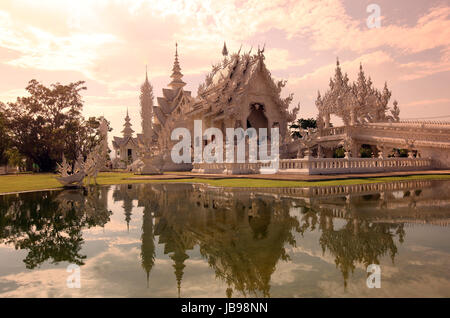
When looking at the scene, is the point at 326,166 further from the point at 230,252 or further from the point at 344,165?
the point at 230,252

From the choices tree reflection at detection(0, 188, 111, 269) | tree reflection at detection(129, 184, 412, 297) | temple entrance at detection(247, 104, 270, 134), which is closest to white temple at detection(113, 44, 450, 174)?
temple entrance at detection(247, 104, 270, 134)

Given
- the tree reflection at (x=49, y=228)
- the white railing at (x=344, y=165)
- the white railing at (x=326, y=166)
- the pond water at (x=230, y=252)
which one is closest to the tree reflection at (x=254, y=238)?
the pond water at (x=230, y=252)

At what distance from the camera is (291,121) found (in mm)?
30688

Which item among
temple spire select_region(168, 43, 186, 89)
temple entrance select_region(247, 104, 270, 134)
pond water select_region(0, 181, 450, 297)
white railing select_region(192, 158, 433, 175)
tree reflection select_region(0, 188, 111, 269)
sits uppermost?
temple spire select_region(168, 43, 186, 89)

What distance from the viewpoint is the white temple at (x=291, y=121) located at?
19056 millimetres

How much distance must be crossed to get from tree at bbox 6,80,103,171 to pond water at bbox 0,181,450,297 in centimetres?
3560

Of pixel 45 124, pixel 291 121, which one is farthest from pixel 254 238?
pixel 45 124

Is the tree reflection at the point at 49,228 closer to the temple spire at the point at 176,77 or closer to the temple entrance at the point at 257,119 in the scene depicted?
the temple entrance at the point at 257,119

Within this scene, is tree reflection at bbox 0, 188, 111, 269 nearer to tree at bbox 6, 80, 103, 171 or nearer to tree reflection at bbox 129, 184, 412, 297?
tree reflection at bbox 129, 184, 412, 297

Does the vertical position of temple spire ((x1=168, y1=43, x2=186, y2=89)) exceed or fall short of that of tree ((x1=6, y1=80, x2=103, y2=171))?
it exceeds it

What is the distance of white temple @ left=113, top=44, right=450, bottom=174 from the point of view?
62.5ft

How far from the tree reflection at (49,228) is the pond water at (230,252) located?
0.02m

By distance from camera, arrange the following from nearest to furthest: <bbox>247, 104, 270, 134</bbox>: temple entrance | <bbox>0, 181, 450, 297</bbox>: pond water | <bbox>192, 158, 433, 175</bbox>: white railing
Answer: <bbox>0, 181, 450, 297</bbox>: pond water
<bbox>192, 158, 433, 175</bbox>: white railing
<bbox>247, 104, 270, 134</bbox>: temple entrance
